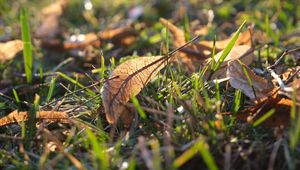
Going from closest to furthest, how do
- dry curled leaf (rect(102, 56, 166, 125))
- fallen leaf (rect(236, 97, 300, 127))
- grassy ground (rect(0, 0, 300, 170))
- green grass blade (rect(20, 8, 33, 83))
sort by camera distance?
grassy ground (rect(0, 0, 300, 170)) → fallen leaf (rect(236, 97, 300, 127)) → dry curled leaf (rect(102, 56, 166, 125)) → green grass blade (rect(20, 8, 33, 83))

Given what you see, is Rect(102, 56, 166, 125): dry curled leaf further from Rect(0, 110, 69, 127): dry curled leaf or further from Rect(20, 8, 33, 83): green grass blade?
Rect(20, 8, 33, 83): green grass blade

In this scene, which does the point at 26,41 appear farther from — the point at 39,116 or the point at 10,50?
the point at 10,50

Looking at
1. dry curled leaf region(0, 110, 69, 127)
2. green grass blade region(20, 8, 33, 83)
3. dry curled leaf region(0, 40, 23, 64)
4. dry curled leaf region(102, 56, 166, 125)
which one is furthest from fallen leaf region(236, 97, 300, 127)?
dry curled leaf region(0, 40, 23, 64)

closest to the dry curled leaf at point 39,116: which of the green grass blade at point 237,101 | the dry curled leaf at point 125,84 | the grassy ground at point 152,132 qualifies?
the grassy ground at point 152,132

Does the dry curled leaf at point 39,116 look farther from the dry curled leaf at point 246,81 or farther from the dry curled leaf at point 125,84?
the dry curled leaf at point 246,81

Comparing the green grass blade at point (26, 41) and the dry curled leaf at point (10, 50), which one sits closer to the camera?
the green grass blade at point (26, 41)

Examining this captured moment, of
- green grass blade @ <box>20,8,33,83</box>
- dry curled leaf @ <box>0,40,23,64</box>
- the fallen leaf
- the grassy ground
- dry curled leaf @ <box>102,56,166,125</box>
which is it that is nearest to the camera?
the grassy ground
